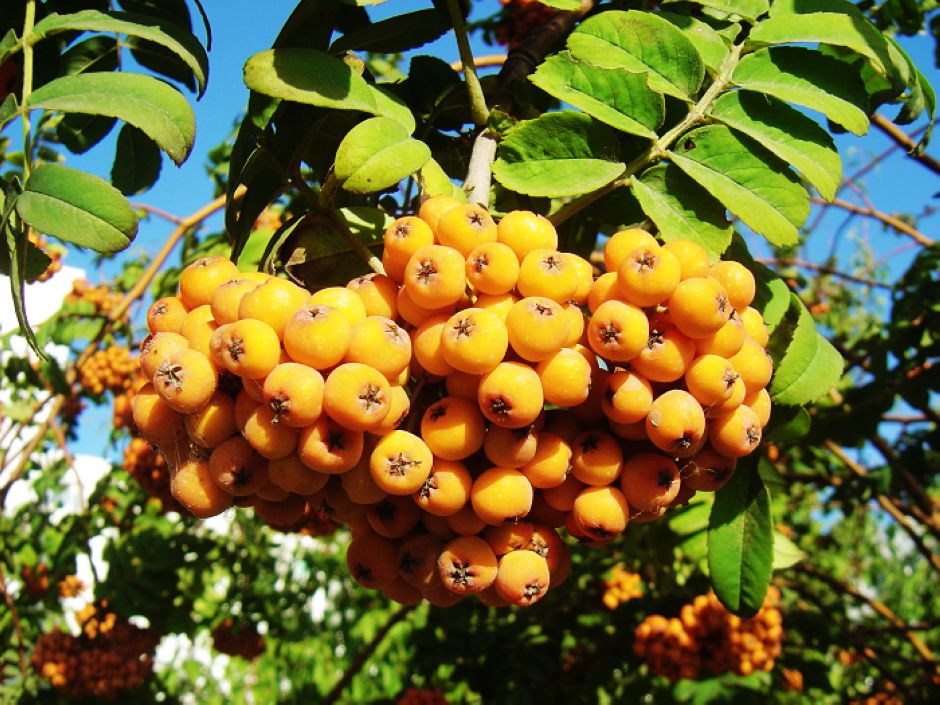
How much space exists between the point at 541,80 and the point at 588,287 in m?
0.36

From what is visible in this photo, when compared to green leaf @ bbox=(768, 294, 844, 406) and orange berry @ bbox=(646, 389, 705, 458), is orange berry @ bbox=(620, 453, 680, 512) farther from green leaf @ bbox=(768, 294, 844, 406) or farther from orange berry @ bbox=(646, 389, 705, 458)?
green leaf @ bbox=(768, 294, 844, 406)

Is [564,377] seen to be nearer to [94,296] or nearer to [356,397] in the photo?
[356,397]

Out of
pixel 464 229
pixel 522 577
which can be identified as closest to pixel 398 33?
pixel 464 229

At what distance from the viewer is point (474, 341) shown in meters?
1.00

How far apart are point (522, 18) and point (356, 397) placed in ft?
7.99

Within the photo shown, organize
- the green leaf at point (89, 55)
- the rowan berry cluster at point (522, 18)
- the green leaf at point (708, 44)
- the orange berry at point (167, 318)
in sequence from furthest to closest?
the rowan berry cluster at point (522, 18)
the green leaf at point (89, 55)
the green leaf at point (708, 44)
the orange berry at point (167, 318)

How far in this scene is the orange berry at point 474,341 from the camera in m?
1.01

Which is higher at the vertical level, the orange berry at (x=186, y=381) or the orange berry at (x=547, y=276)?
the orange berry at (x=547, y=276)

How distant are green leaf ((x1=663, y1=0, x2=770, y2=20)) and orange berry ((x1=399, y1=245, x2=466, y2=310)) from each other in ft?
2.36

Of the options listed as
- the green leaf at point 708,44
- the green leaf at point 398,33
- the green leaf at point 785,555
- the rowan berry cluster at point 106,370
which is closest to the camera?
the green leaf at point 708,44

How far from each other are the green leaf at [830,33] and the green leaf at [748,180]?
0.19 m

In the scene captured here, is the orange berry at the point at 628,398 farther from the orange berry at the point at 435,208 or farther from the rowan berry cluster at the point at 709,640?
the rowan berry cluster at the point at 709,640

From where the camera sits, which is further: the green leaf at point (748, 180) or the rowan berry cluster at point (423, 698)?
the rowan berry cluster at point (423, 698)

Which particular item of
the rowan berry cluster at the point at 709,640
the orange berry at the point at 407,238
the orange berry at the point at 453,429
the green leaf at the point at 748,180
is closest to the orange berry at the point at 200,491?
the orange berry at the point at 453,429
